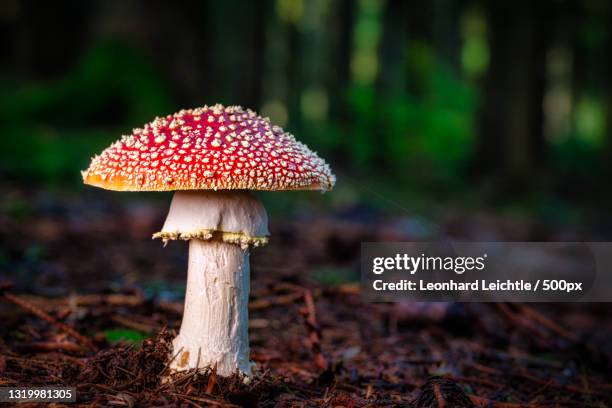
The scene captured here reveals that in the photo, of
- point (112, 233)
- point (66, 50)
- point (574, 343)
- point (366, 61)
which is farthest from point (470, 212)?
point (366, 61)

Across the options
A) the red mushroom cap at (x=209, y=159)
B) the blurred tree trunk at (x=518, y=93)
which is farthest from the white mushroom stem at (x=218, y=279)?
the blurred tree trunk at (x=518, y=93)

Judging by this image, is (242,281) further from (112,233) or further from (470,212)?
(470,212)

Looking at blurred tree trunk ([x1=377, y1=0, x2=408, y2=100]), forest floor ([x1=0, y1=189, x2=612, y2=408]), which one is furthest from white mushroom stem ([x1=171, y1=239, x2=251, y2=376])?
blurred tree trunk ([x1=377, y1=0, x2=408, y2=100])

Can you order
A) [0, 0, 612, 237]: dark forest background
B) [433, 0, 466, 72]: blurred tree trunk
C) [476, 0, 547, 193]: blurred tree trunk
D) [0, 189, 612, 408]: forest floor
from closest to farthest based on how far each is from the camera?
[0, 189, 612, 408]: forest floor → [0, 0, 612, 237]: dark forest background → [476, 0, 547, 193]: blurred tree trunk → [433, 0, 466, 72]: blurred tree trunk

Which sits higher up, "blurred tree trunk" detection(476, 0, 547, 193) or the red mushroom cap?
"blurred tree trunk" detection(476, 0, 547, 193)

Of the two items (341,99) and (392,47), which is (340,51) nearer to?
(392,47)

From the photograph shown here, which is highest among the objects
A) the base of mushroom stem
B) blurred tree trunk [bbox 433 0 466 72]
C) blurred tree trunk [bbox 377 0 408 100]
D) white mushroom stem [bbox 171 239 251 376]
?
blurred tree trunk [bbox 433 0 466 72]

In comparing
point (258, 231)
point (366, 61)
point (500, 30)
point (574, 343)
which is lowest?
point (574, 343)

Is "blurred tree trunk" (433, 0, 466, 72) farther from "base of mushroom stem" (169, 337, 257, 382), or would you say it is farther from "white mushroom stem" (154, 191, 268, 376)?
"base of mushroom stem" (169, 337, 257, 382)
